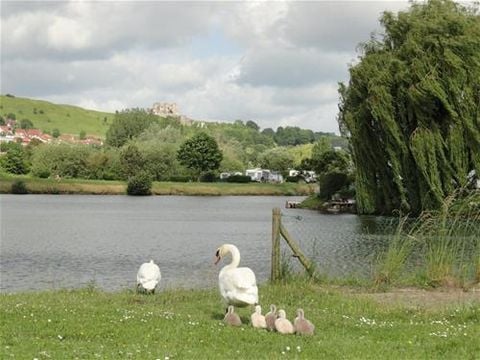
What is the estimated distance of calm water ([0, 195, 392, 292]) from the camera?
25.3 meters

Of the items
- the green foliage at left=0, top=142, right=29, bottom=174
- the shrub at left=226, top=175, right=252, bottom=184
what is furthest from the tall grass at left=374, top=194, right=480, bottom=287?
the green foliage at left=0, top=142, right=29, bottom=174

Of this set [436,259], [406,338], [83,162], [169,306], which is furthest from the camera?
[83,162]

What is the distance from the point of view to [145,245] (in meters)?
37.3

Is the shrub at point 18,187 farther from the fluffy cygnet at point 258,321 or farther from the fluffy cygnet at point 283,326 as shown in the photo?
the fluffy cygnet at point 283,326

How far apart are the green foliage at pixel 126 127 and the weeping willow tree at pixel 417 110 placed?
117210mm

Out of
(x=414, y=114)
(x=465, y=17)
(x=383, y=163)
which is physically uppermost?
(x=465, y=17)

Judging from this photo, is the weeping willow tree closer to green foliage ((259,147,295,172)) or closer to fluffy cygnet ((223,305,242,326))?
fluffy cygnet ((223,305,242,326))

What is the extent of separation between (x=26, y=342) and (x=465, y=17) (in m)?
43.2

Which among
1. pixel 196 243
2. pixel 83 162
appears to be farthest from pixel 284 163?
pixel 196 243

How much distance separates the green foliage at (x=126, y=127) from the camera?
165500mm

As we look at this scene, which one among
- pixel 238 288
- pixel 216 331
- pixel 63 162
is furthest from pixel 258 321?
pixel 63 162

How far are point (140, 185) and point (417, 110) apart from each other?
68469 mm

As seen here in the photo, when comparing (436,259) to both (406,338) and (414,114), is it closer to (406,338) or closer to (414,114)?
(406,338)

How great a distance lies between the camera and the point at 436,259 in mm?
19656
